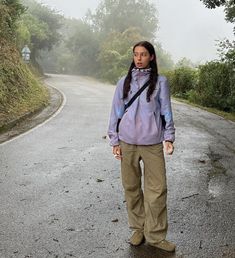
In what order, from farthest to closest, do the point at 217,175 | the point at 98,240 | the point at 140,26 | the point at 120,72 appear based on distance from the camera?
the point at 140,26, the point at 120,72, the point at 217,175, the point at 98,240

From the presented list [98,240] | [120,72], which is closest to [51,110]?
[98,240]

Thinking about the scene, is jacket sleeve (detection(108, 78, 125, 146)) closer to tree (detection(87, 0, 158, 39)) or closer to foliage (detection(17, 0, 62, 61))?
foliage (detection(17, 0, 62, 61))

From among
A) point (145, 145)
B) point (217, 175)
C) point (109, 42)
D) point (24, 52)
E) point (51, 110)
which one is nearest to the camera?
point (145, 145)

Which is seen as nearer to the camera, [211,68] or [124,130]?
[124,130]

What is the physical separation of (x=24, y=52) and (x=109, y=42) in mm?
22197

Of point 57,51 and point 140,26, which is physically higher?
point 140,26

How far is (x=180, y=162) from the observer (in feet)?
27.7

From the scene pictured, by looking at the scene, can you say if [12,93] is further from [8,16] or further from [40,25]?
[40,25]

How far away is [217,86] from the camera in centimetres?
2022

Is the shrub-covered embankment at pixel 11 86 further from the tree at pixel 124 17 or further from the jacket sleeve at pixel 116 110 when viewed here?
the tree at pixel 124 17

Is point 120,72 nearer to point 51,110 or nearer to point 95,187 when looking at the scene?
point 51,110

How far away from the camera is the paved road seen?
4467 millimetres

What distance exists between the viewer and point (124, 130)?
4211mm

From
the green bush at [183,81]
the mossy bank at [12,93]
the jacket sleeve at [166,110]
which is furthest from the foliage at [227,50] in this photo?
the jacket sleeve at [166,110]
